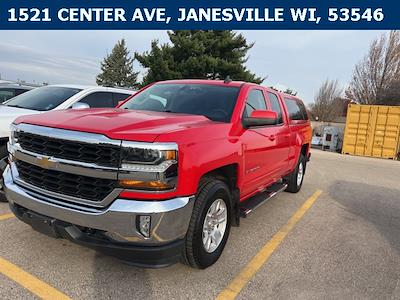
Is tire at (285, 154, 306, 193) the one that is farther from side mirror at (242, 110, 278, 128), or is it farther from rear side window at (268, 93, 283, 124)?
side mirror at (242, 110, 278, 128)

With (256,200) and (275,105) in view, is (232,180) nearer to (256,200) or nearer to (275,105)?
(256,200)

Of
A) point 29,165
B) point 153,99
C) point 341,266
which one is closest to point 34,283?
point 29,165

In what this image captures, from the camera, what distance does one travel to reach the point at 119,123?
9.96 feet

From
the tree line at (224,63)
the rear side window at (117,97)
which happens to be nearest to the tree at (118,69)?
the tree line at (224,63)

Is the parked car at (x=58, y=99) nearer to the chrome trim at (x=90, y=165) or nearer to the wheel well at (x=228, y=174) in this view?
the chrome trim at (x=90, y=165)

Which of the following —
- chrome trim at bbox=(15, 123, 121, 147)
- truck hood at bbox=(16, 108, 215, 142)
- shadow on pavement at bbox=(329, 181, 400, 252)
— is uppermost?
truck hood at bbox=(16, 108, 215, 142)

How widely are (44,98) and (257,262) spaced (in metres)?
4.67

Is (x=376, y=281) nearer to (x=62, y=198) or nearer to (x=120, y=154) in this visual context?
(x=120, y=154)

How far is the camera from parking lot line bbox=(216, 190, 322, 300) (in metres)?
3.19

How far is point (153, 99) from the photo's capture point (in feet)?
15.2

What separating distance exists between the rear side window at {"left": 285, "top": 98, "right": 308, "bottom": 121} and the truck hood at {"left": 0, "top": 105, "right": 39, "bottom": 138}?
4.35 m

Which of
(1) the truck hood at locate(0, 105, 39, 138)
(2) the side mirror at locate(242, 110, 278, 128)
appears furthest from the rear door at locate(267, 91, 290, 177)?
(1) the truck hood at locate(0, 105, 39, 138)

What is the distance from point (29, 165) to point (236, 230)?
269cm

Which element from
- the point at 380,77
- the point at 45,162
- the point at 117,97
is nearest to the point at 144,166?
the point at 45,162
